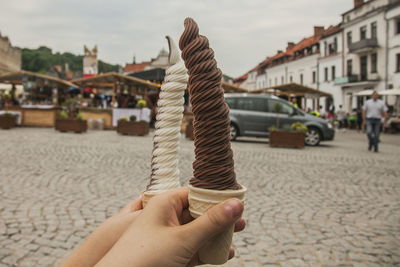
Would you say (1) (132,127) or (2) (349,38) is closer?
(1) (132,127)

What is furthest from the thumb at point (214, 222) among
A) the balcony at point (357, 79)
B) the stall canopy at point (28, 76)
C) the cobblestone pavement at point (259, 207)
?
the balcony at point (357, 79)

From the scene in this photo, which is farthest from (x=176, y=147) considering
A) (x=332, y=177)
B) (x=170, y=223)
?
(x=332, y=177)

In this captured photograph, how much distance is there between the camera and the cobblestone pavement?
3.37 meters

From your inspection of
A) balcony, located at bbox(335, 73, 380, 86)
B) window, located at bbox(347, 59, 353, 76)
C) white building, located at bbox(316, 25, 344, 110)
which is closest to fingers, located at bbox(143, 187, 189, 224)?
balcony, located at bbox(335, 73, 380, 86)

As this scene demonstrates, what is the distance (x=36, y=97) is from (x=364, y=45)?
110 ft

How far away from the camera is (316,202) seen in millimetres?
5273

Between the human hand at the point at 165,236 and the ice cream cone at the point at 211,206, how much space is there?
3 centimetres

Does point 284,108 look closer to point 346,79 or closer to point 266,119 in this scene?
point 266,119

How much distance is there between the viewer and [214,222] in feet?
3.34

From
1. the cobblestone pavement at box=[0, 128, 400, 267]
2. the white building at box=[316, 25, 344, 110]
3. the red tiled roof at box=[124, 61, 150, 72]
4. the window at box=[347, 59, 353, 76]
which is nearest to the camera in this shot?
the cobblestone pavement at box=[0, 128, 400, 267]

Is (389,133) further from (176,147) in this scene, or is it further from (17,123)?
(176,147)

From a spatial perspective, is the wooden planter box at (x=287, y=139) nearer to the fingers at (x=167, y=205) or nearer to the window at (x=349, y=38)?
the fingers at (x=167, y=205)

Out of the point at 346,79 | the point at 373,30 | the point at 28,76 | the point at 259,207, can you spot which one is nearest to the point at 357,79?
the point at 346,79

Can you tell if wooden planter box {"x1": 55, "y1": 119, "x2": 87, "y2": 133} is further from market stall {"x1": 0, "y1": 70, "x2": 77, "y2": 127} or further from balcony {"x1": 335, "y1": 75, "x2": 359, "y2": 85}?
balcony {"x1": 335, "y1": 75, "x2": 359, "y2": 85}
